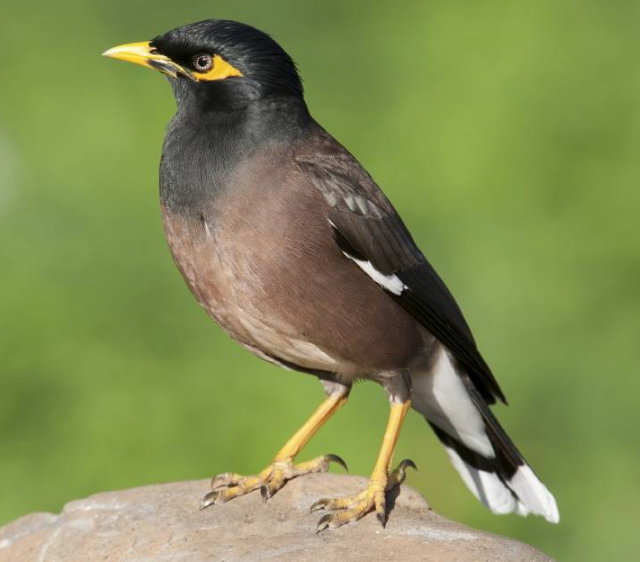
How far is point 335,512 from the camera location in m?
6.13

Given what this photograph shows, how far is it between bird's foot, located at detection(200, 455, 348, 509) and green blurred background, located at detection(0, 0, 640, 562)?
89.3 inches

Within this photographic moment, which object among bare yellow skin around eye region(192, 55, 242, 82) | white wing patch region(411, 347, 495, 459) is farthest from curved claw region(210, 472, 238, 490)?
bare yellow skin around eye region(192, 55, 242, 82)

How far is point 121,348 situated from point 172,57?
409cm

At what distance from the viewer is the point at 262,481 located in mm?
6539

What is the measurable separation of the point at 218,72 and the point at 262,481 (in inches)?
76.6

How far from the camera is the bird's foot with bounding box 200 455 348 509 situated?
6.43m

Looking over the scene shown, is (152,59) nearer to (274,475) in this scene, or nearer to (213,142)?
(213,142)

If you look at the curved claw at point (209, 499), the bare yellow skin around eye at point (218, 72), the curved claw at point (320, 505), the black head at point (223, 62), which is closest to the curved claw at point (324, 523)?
the curved claw at point (320, 505)

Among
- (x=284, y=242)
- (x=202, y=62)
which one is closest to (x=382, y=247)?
(x=284, y=242)

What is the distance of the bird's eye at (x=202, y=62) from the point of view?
622cm

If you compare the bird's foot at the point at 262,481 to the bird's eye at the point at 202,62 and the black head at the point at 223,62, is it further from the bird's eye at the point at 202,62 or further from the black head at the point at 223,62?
the bird's eye at the point at 202,62

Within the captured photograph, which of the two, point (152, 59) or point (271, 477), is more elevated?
point (152, 59)

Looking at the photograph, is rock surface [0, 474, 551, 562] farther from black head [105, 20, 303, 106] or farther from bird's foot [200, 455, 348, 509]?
black head [105, 20, 303, 106]


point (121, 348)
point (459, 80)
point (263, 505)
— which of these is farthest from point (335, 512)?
point (459, 80)
